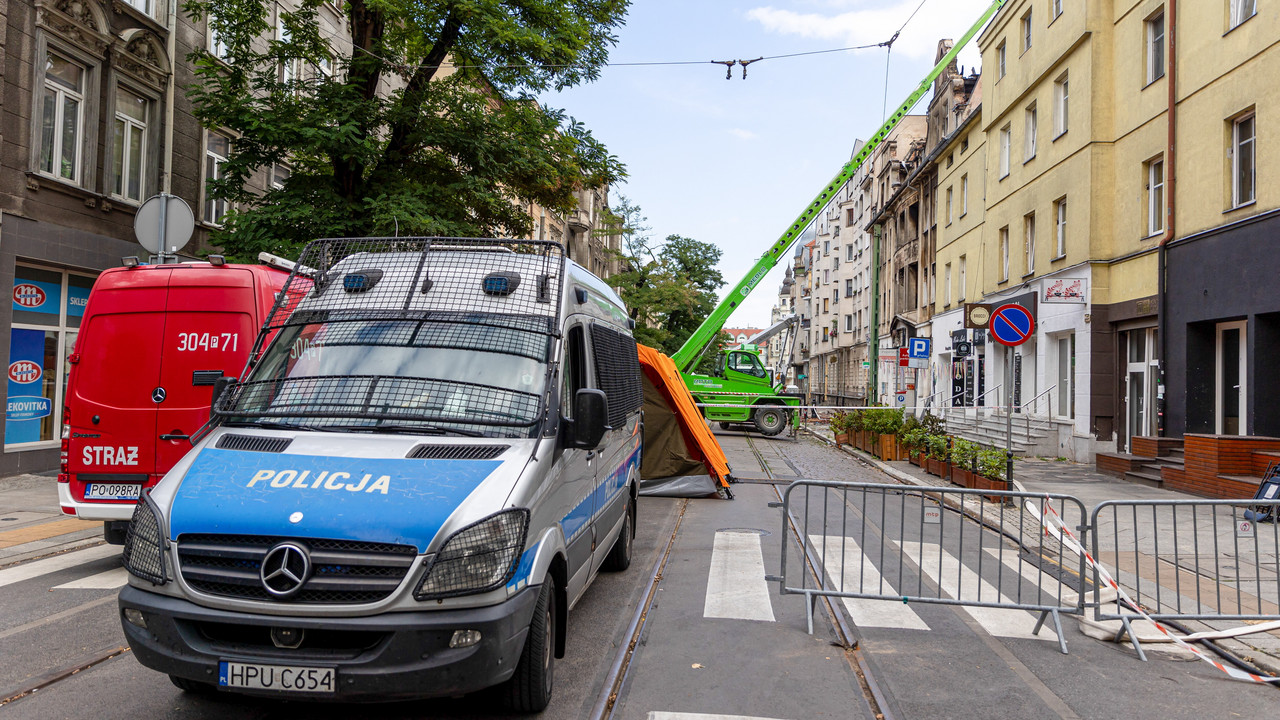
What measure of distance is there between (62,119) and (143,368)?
901 cm

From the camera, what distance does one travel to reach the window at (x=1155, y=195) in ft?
57.7

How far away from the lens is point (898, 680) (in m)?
4.95

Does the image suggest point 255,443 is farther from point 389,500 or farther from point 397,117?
point 397,117

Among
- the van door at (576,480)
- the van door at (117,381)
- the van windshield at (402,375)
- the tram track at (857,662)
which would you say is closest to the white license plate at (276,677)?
the van windshield at (402,375)

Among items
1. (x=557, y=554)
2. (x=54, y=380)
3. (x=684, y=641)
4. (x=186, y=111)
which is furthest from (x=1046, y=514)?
(x=186, y=111)

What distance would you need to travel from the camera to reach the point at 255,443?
436cm

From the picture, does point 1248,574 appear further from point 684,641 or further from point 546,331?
point 546,331

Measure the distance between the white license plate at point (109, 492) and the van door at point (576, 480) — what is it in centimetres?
458

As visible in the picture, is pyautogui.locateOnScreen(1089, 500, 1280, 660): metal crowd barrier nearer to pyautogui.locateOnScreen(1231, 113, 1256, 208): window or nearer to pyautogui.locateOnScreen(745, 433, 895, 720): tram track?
pyautogui.locateOnScreen(745, 433, 895, 720): tram track

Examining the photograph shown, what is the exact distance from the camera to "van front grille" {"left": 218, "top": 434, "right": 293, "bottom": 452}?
169 inches

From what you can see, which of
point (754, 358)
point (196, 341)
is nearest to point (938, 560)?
point (196, 341)

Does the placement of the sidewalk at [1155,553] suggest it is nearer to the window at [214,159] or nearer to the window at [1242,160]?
the window at [1242,160]

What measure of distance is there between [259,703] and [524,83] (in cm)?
1354

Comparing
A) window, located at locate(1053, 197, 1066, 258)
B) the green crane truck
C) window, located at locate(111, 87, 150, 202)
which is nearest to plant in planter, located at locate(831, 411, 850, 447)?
the green crane truck
